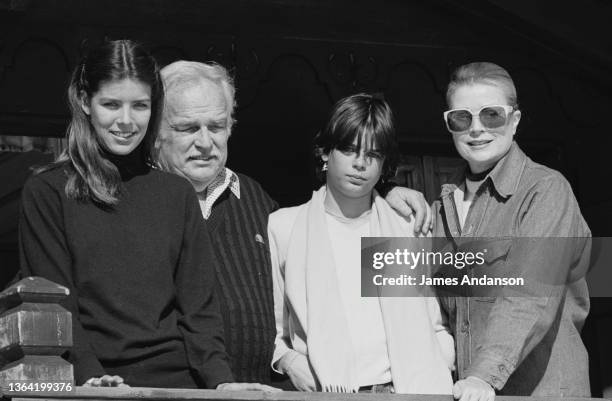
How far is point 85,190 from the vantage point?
15.5 ft

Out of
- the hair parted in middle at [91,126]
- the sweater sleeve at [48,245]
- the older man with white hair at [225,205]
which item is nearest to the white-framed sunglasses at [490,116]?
the older man with white hair at [225,205]

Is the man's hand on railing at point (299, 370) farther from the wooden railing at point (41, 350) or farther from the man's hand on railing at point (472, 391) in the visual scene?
the wooden railing at point (41, 350)

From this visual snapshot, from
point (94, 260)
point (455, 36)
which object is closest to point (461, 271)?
point (94, 260)

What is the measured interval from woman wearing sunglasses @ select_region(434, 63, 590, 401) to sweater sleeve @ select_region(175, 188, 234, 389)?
34.3 inches

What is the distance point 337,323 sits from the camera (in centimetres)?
521

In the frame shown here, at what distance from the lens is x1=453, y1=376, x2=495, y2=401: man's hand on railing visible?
472 cm

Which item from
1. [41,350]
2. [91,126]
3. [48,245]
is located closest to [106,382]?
[41,350]

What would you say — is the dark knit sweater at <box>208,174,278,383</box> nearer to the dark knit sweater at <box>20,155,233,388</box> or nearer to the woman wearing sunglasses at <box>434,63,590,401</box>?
the dark knit sweater at <box>20,155,233,388</box>

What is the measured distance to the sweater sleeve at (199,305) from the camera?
4.71 m

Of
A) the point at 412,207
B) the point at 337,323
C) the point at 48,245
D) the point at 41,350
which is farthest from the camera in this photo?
the point at 412,207

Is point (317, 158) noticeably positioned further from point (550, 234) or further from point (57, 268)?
point (57, 268)

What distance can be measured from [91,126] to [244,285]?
2.83ft

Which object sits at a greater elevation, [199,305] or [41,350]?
[199,305]

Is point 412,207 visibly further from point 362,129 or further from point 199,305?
point 199,305
